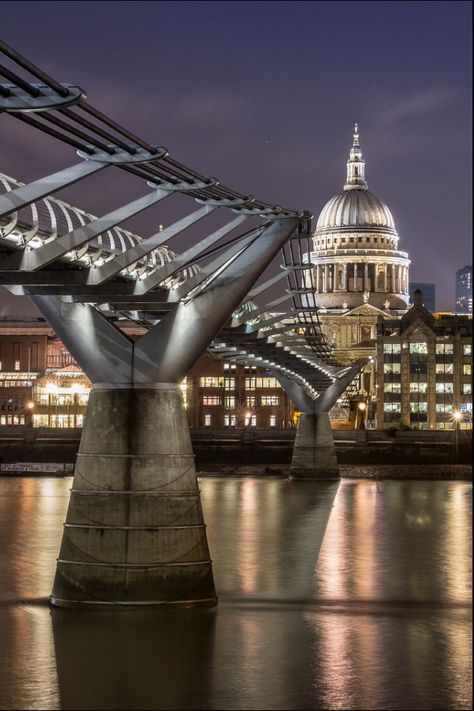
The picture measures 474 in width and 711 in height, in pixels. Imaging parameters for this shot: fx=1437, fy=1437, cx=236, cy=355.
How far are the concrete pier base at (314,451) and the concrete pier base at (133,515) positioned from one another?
60.7m

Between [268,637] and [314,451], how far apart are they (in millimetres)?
64056

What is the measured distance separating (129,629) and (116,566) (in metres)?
1.84

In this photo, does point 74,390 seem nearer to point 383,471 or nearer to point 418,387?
point 418,387

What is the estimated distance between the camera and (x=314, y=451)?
89.5 metres

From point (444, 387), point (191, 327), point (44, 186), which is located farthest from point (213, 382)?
point (44, 186)

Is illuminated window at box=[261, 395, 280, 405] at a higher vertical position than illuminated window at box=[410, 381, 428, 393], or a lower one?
lower

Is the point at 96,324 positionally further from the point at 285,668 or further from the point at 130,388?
the point at 285,668

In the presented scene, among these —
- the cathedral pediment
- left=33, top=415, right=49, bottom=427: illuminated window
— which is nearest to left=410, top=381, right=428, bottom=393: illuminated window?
left=33, top=415, right=49, bottom=427: illuminated window

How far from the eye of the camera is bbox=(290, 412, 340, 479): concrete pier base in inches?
3482

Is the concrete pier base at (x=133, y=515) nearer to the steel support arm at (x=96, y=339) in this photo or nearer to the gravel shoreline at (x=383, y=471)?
the steel support arm at (x=96, y=339)

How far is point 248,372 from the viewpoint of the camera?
154500mm

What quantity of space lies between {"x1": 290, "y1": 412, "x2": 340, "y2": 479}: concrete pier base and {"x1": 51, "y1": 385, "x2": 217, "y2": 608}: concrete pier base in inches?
2391

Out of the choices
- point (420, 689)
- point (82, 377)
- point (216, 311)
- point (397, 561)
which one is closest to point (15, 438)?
point (82, 377)

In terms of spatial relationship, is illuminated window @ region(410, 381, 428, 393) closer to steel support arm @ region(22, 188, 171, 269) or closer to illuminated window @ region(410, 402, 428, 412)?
illuminated window @ region(410, 402, 428, 412)
